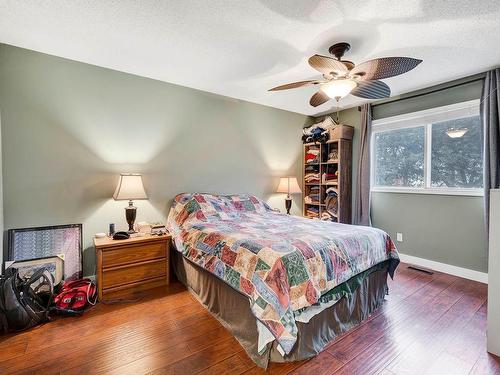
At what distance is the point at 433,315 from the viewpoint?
2.16 m

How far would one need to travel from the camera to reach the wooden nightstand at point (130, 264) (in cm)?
237

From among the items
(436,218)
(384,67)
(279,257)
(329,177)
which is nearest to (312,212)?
(329,177)

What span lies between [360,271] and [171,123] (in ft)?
9.12

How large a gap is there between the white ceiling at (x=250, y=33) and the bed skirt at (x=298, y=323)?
2.11 meters

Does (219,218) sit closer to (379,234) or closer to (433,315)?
(379,234)

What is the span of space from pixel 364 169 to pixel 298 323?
2981 mm

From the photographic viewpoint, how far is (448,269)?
312 cm

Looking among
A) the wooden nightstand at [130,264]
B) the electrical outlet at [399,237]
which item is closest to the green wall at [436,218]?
the electrical outlet at [399,237]

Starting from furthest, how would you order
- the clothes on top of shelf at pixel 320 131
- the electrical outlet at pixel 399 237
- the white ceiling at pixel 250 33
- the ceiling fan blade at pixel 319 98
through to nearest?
the clothes on top of shelf at pixel 320 131
the electrical outlet at pixel 399 237
the ceiling fan blade at pixel 319 98
the white ceiling at pixel 250 33

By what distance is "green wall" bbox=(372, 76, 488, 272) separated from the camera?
2.93 m

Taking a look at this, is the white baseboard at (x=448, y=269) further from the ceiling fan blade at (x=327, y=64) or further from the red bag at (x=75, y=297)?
the red bag at (x=75, y=297)

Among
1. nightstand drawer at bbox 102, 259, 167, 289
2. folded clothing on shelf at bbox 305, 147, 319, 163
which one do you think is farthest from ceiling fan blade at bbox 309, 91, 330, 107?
nightstand drawer at bbox 102, 259, 167, 289

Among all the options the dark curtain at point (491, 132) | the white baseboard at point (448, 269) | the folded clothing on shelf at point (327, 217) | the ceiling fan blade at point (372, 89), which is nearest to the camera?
the ceiling fan blade at point (372, 89)

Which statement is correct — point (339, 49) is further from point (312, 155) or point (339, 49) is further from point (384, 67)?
point (312, 155)
